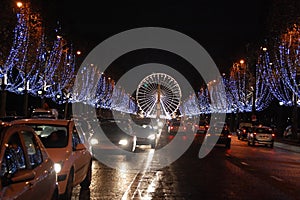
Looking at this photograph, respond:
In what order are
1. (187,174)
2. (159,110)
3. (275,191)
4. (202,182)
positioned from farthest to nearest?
1. (159,110)
2. (187,174)
3. (202,182)
4. (275,191)

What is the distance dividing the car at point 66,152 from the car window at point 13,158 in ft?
11.6

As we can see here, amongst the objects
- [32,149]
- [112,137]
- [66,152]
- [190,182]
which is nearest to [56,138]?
[66,152]

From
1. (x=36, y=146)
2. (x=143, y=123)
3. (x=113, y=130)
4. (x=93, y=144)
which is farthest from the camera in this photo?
(x=143, y=123)

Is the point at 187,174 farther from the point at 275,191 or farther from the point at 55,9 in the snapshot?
the point at 55,9

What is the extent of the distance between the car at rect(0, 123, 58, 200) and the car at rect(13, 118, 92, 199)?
2204 mm

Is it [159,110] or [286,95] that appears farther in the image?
[159,110]

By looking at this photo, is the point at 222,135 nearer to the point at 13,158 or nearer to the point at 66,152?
the point at 66,152

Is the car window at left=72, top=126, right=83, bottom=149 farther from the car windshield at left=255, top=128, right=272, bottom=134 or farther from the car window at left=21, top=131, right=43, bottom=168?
the car windshield at left=255, top=128, right=272, bottom=134

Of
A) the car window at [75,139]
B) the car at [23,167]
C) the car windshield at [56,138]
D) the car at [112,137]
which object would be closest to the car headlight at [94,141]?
the car at [112,137]

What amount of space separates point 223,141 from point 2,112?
62.1 ft

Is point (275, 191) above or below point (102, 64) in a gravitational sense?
below

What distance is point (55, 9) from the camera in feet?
173

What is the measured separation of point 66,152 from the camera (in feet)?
36.5

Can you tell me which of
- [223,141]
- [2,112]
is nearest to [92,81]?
[2,112]
